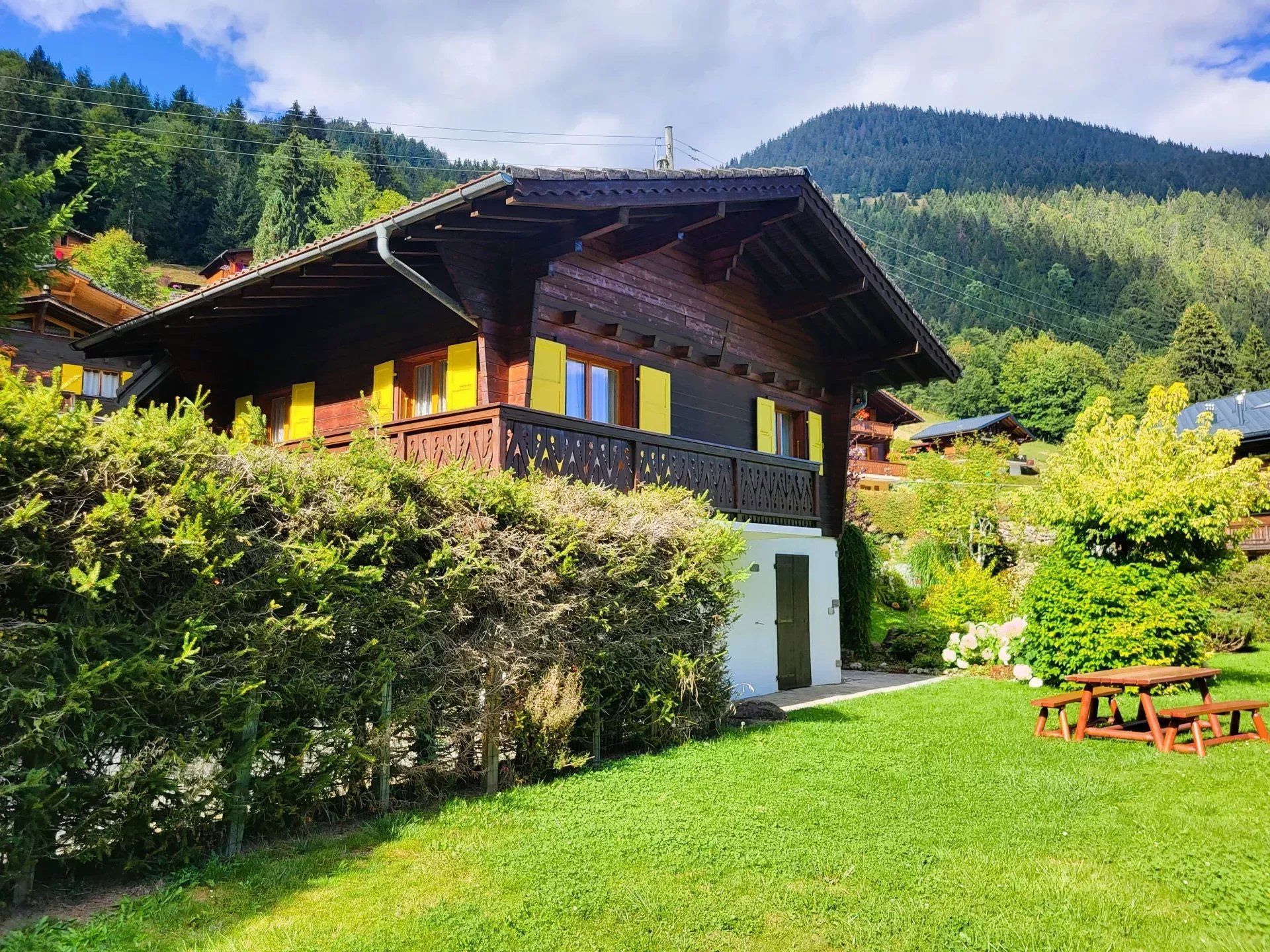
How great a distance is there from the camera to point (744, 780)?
24.0ft

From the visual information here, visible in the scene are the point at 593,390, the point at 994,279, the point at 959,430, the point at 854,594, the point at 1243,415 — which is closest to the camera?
the point at 593,390

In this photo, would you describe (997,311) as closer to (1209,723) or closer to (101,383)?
(101,383)

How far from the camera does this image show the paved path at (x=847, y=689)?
12.8 meters

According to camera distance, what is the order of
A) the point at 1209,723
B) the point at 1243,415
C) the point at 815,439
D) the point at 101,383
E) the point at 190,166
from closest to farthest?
the point at 1209,723
the point at 815,439
the point at 101,383
the point at 1243,415
the point at 190,166

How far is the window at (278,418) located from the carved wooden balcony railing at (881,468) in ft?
123

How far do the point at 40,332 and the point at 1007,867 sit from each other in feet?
83.8

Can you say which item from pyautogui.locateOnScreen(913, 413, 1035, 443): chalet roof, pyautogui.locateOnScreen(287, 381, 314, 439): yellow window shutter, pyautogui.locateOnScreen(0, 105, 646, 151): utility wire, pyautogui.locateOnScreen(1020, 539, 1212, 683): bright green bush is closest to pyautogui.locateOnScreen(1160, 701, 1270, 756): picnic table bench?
pyautogui.locateOnScreen(1020, 539, 1212, 683): bright green bush

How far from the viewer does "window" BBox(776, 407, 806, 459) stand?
16.1m

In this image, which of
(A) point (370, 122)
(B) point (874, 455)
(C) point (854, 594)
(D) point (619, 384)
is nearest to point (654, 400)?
(D) point (619, 384)

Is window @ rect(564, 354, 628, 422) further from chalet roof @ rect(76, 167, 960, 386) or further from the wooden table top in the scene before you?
the wooden table top

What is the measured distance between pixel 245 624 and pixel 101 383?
79.7ft

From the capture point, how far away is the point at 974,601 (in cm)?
1748

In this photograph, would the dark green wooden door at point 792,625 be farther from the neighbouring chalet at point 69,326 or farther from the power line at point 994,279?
the power line at point 994,279

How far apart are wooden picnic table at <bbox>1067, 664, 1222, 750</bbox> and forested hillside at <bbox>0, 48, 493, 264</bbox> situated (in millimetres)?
51496
